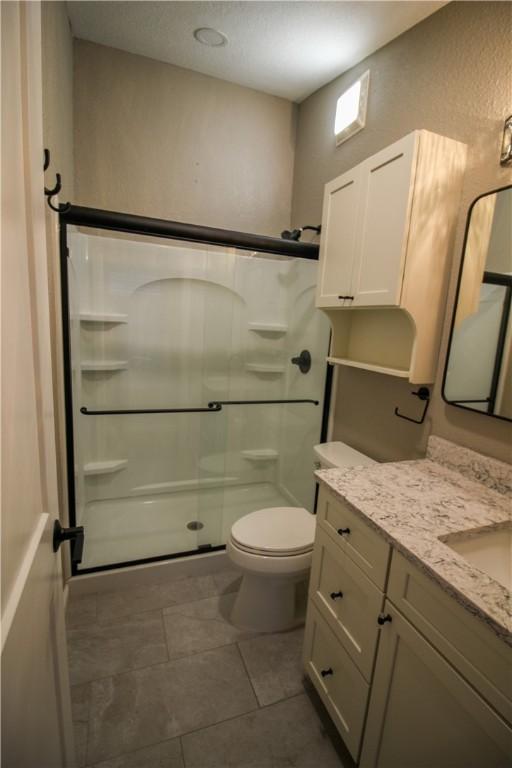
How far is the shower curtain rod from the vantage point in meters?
1.53

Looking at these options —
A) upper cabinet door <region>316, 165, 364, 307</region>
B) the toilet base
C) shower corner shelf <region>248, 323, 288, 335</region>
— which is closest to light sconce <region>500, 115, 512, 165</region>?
upper cabinet door <region>316, 165, 364, 307</region>

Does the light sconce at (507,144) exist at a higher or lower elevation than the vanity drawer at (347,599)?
higher

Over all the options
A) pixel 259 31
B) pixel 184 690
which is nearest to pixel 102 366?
pixel 184 690

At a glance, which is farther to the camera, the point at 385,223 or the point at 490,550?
the point at 385,223

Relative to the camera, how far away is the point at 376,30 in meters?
1.60

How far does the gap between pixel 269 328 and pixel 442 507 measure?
1.64 metres

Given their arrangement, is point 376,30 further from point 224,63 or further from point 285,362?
point 285,362

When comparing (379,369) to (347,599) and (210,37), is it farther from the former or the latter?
(210,37)

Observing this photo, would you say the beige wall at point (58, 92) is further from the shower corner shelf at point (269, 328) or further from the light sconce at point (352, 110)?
the light sconce at point (352, 110)

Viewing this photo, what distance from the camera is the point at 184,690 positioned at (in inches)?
52.6

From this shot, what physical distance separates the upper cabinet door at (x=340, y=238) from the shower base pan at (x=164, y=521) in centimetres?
144

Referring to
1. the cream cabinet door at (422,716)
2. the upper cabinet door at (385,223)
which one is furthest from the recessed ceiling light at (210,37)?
the cream cabinet door at (422,716)

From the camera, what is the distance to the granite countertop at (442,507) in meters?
0.70

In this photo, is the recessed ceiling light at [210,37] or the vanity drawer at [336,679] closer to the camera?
the vanity drawer at [336,679]
